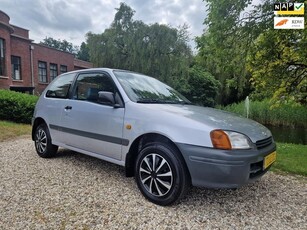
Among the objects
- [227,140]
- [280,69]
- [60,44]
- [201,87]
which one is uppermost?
[60,44]

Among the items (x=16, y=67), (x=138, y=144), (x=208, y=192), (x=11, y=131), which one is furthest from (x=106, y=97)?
(x=16, y=67)

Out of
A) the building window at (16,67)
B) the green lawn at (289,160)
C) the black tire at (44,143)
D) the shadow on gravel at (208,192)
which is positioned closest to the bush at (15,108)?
the green lawn at (289,160)

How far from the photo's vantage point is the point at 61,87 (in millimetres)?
4734

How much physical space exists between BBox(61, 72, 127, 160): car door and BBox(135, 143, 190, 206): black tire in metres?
0.43

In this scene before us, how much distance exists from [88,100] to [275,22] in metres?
4.55

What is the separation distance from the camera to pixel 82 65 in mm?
30844

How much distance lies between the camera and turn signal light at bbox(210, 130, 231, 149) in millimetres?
2669

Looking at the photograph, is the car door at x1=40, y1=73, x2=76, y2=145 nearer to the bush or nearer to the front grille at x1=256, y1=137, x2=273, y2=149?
the front grille at x1=256, y1=137, x2=273, y2=149

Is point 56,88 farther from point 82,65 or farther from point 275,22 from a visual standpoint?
point 82,65

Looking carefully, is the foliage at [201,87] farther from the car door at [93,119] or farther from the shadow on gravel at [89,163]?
the car door at [93,119]

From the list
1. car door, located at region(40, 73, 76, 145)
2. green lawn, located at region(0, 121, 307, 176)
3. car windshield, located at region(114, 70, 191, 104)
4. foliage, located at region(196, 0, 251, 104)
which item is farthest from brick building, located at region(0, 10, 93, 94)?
car windshield, located at region(114, 70, 191, 104)

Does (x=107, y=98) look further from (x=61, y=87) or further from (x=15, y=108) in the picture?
(x=15, y=108)

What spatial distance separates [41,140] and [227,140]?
3771 millimetres

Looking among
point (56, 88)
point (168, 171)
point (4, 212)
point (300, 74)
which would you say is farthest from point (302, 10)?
point (4, 212)
